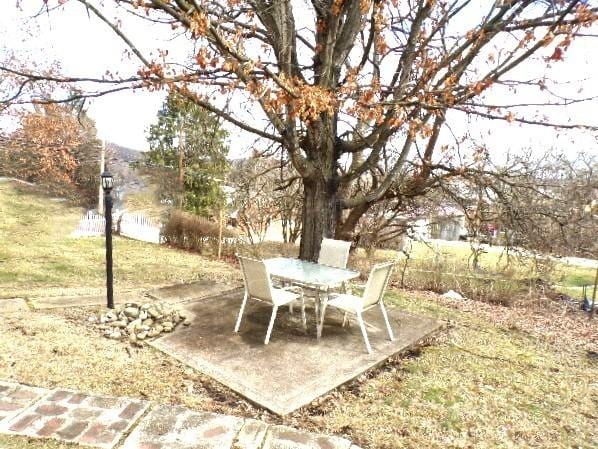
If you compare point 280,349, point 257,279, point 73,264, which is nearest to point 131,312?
point 257,279

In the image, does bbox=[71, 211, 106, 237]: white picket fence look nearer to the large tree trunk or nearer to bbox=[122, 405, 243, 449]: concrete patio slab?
the large tree trunk

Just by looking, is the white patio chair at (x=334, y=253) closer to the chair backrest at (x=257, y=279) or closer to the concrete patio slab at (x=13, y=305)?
the chair backrest at (x=257, y=279)

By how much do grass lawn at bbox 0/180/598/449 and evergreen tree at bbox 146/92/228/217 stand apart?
35.1 ft

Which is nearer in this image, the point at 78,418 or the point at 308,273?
the point at 78,418

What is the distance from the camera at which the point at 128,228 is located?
579 inches

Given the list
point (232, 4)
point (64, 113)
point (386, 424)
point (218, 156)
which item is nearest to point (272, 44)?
point (232, 4)

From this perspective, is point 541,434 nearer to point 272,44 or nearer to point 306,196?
point 306,196

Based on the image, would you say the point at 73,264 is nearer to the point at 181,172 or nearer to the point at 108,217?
the point at 108,217

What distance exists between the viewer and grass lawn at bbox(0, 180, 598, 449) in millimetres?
2652

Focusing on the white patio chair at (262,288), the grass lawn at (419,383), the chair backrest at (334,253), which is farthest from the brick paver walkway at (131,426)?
the chair backrest at (334,253)

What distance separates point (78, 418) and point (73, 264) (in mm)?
6109

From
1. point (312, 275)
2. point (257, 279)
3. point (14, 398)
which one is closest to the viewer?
point (14, 398)

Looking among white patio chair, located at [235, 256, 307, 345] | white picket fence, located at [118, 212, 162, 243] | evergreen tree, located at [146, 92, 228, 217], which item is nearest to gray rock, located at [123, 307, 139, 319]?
white patio chair, located at [235, 256, 307, 345]

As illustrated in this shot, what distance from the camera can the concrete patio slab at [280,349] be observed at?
3.02m
